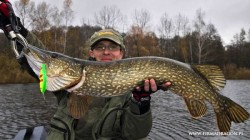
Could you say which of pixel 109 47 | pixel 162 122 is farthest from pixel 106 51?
pixel 162 122

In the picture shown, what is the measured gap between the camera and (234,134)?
841 cm

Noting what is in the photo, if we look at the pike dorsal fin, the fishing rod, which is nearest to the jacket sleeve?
the pike dorsal fin

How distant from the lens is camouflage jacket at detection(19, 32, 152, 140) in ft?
9.57

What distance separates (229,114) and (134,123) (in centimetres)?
91

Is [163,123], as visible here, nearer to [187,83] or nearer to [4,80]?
[187,83]

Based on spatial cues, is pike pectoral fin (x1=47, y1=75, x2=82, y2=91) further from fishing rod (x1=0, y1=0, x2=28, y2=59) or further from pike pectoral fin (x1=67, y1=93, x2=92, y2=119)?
fishing rod (x1=0, y1=0, x2=28, y2=59)

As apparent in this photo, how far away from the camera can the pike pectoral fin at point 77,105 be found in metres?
2.78

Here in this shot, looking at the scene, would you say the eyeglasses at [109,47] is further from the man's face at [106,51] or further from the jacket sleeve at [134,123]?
the jacket sleeve at [134,123]

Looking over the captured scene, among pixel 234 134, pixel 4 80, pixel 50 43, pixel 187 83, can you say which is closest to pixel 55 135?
pixel 187 83

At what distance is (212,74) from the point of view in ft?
9.23

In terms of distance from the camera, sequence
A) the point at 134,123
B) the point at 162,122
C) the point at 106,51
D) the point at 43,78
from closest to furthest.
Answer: the point at 43,78, the point at 134,123, the point at 106,51, the point at 162,122

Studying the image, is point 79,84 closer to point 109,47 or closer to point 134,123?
point 134,123

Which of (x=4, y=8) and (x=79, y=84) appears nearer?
(x=79, y=84)

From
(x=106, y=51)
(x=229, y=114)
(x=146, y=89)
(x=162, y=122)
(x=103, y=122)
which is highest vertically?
(x=106, y=51)
